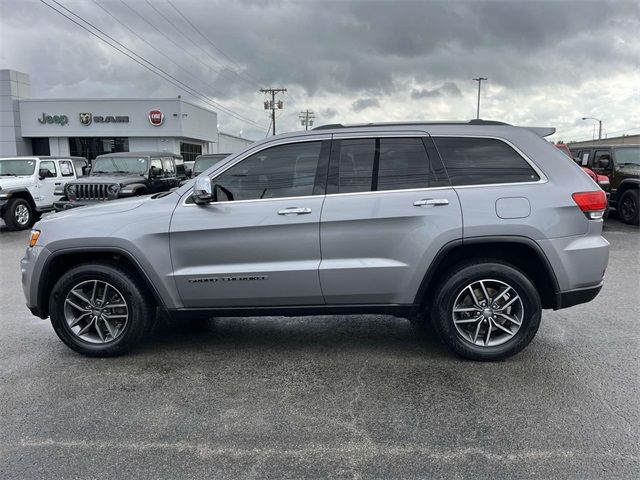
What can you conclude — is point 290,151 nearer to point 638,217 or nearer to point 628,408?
point 628,408

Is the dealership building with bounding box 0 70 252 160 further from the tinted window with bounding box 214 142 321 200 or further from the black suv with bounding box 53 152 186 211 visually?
the tinted window with bounding box 214 142 321 200

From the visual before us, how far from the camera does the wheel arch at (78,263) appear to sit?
4.07 meters

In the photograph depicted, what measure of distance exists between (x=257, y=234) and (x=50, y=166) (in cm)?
1212

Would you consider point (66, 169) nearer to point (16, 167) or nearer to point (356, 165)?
point (16, 167)

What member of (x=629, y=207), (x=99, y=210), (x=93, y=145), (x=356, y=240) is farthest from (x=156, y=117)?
(x=356, y=240)

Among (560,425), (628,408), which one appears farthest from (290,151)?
(628,408)

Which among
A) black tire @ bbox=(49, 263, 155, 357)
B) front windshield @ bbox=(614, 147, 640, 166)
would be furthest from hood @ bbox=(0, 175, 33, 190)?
front windshield @ bbox=(614, 147, 640, 166)

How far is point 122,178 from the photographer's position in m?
11.3

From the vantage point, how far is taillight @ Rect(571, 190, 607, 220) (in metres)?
3.87

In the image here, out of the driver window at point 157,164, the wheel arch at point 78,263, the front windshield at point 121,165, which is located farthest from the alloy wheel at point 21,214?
the wheel arch at point 78,263

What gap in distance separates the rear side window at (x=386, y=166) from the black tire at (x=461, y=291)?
735 millimetres

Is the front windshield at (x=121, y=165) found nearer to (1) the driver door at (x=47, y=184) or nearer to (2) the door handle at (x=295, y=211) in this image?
(1) the driver door at (x=47, y=184)

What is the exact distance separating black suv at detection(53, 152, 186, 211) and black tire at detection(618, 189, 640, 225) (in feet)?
37.4

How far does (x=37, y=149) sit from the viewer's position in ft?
127
